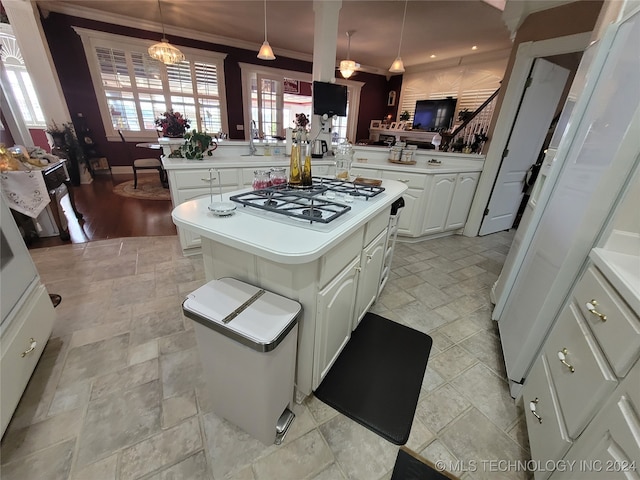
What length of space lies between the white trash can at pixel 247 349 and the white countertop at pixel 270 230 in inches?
8.8

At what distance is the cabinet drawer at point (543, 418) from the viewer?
89 centimetres

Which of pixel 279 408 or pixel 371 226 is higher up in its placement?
pixel 371 226

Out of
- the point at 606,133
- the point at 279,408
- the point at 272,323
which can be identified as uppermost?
the point at 606,133

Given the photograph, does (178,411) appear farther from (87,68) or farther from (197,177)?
(87,68)

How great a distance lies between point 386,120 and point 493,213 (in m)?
5.48

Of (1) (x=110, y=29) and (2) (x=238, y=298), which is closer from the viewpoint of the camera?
(2) (x=238, y=298)

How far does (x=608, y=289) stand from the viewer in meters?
0.82

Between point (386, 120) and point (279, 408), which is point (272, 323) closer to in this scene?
point (279, 408)

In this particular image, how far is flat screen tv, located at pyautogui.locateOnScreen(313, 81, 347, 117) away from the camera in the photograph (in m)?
3.07

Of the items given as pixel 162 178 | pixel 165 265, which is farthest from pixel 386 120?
pixel 165 265

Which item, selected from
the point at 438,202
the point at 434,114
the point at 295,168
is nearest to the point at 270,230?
the point at 295,168

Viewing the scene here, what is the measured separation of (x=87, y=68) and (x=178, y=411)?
6.62 metres

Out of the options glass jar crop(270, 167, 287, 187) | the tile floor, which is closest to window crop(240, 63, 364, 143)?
glass jar crop(270, 167, 287, 187)

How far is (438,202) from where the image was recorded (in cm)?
303
